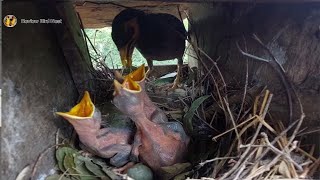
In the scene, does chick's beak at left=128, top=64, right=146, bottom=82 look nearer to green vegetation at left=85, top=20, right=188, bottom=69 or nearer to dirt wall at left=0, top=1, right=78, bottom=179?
dirt wall at left=0, top=1, right=78, bottom=179

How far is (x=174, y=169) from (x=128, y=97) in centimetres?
23

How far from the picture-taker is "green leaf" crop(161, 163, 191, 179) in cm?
85

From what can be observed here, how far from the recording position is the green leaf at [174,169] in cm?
85

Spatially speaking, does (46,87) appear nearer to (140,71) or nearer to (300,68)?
(140,71)

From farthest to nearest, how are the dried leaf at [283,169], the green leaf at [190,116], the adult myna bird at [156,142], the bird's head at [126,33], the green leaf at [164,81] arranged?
the green leaf at [164,81]
the bird's head at [126,33]
the green leaf at [190,116]
the adult myna bird at [156,142]
the dried leaf at [283,169]

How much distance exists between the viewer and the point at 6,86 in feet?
2.48

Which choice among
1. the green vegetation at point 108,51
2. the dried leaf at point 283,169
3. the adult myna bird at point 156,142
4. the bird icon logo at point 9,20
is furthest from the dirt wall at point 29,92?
the green vegetation at point 108,51

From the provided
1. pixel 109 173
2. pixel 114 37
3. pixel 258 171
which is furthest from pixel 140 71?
pixel 114 37

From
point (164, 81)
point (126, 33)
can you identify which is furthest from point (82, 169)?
point (164, 81)

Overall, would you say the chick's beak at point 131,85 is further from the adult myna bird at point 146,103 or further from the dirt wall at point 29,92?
the dirt wall at point 29,92

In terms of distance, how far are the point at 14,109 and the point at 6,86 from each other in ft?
0.17

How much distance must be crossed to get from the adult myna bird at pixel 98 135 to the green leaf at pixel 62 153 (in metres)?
0.04

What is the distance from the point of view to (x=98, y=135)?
83 cm

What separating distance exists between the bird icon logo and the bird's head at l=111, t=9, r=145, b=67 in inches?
22.3
